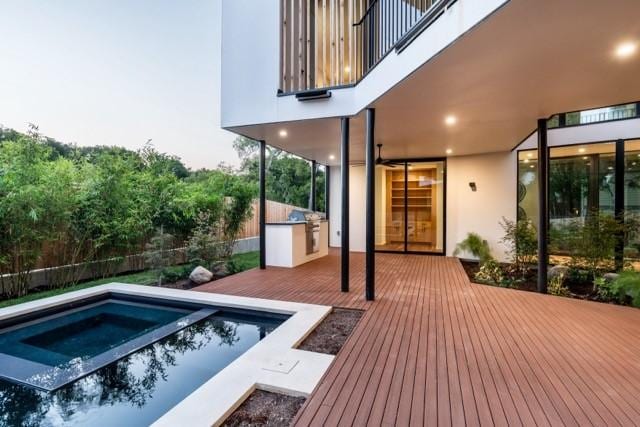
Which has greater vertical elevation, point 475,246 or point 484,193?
point 484,193

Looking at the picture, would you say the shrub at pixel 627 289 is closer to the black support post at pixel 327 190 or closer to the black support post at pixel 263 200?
the black support post at pixel 263 200

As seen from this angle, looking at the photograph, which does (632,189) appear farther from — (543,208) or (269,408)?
(269,408)

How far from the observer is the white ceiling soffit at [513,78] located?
7.44 feet

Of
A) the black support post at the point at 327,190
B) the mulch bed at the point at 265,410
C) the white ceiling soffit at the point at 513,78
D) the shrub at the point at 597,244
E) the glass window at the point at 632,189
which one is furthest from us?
the black support post at the point at 327,190

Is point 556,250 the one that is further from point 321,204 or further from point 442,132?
point 321,204

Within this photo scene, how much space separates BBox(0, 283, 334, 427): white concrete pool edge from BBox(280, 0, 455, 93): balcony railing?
362cm

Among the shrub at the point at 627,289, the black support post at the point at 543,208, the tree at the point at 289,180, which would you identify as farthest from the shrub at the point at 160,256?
the tree at the point at 289,180

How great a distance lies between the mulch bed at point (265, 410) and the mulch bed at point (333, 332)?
2.48 feet

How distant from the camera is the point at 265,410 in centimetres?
200

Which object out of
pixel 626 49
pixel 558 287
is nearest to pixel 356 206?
pixel 558 287

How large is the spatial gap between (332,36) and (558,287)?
5854 millimetres

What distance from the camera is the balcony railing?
470 centimetres

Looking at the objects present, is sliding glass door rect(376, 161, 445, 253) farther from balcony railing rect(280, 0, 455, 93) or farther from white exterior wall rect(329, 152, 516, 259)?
balcony railing rect(280, 0, 455, 93)

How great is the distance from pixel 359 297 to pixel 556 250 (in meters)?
5.11
